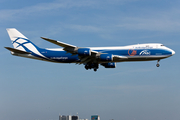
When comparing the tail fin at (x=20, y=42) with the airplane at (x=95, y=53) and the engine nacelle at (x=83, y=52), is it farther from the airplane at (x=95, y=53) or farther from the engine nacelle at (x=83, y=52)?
the engine nacelle at (x=83, y=52)

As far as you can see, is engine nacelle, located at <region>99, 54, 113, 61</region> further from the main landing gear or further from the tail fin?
the tail fin

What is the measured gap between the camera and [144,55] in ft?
155

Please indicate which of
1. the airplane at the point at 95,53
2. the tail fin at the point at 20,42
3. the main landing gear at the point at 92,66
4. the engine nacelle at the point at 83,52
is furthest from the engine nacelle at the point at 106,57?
the tail fin at the point at 20,42

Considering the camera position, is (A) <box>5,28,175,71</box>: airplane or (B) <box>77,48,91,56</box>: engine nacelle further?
(A) <box>5,28,175,71</box>: airplane

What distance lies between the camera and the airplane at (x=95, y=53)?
46.5m

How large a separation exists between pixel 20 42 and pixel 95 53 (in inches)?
761

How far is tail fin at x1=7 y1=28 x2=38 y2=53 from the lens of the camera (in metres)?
54.4

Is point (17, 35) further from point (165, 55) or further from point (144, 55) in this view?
point (165, 55)

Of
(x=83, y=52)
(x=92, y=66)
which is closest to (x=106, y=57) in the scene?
(x=83, y=52)

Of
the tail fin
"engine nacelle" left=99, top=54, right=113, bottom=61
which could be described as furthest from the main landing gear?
the tail fin

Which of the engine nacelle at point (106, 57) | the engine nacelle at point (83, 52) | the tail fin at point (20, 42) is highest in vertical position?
the tail fin at point (20, 42)

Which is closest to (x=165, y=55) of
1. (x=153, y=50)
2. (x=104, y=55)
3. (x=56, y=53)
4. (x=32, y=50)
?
(x=153, y=50)

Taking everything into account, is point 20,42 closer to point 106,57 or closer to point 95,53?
point 95,53

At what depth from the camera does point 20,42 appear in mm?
55438
